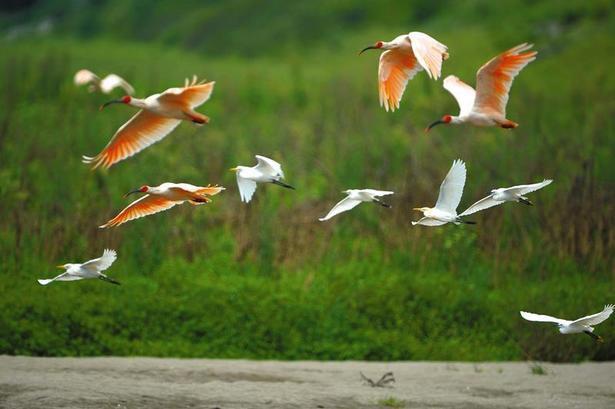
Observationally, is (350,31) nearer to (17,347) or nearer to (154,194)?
(17,347)

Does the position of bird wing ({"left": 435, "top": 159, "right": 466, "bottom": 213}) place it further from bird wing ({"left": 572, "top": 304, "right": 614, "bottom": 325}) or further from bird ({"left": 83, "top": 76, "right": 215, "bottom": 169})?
bird ({"left": 83, "top": 76, "right": 215, "bottom": 169})

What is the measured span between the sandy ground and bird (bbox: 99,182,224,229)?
1416 mm

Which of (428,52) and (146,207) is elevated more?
(428,52)

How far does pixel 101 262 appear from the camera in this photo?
7.64 m

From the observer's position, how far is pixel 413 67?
866 centimetres

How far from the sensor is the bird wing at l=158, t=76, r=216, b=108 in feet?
25.4

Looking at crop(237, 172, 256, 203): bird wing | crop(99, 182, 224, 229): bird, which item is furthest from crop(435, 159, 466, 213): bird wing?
crop(99, 182, 224, 229): bird

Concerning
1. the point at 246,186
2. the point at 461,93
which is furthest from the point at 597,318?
the point at 246,186

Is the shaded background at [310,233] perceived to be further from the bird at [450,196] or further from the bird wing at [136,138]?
the bird at [450,196]

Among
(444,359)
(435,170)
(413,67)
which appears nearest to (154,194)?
(413,67)

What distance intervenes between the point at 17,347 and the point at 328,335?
278 centimetres

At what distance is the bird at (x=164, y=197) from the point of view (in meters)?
7.66

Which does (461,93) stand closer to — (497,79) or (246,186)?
(497,79)

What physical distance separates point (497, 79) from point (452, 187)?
95 centimetres
